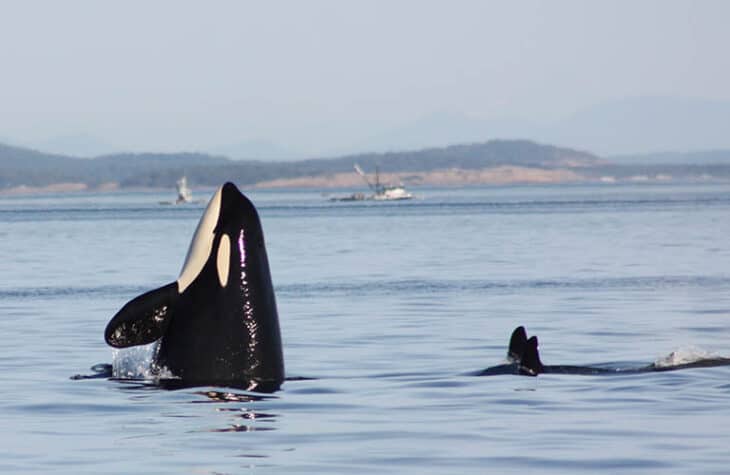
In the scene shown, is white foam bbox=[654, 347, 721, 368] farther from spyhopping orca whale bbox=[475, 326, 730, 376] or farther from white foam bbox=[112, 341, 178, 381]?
white foam bbox=[112, 341, 178, 381]

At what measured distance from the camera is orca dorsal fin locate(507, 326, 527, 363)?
54.5 ft

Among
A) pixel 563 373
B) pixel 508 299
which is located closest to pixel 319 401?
pixel 563 373

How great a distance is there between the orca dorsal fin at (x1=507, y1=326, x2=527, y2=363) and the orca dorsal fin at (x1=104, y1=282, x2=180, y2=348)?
152 inches

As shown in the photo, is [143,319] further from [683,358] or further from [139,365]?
[683,358]

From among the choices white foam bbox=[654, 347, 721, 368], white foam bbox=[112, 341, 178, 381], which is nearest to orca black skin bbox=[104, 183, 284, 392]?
white foam bbox=[112, 341, 178, 381]

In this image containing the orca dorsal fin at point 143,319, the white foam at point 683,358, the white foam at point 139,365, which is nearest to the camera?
the orca dorsal fin at point 143,319

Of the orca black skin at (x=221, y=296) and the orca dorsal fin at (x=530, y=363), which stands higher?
the orca black skin at (x=221, y=296)

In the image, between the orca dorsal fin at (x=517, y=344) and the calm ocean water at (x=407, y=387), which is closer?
the calm ocean water at (x=407, y=387)

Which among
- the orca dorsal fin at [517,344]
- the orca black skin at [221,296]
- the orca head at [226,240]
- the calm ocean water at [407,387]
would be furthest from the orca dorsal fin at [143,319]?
the orca dorsal fin at [517,344]

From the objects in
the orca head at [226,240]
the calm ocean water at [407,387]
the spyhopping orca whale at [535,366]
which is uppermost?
the orca head at [226,240]

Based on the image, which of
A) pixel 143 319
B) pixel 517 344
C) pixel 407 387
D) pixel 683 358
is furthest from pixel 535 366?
pixel 143 319

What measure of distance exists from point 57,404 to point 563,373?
197 inches

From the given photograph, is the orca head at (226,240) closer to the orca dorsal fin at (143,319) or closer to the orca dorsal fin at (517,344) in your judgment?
the orca dorsal fin at (143,319)

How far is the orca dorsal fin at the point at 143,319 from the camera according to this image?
45.1ft
